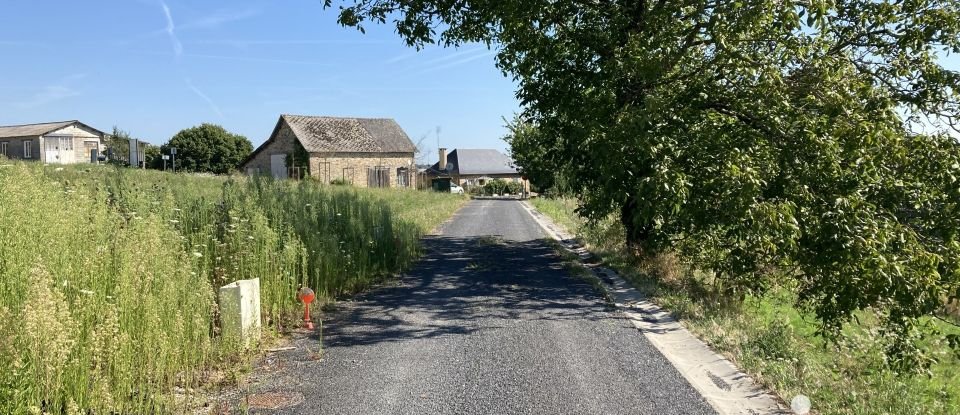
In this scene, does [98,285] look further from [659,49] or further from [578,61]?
[578,61]

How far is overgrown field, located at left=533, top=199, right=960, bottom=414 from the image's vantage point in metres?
4.87

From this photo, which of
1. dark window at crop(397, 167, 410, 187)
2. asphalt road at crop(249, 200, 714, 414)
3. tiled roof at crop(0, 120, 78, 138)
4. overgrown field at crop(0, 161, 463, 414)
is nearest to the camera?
overgrown field at crop(0, 161, 463, 414)

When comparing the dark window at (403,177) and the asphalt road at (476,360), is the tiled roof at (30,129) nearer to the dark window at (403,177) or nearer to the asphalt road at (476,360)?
the dark window at (403,177)

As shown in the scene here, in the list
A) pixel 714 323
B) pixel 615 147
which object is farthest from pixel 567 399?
pixel 615 147

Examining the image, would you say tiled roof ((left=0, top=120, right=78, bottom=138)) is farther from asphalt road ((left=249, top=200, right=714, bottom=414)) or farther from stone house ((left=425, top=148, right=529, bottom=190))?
asphalt road ((left=249, top=200, right=714, bottom=414))

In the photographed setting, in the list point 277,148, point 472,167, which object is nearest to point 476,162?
A: point 472,167

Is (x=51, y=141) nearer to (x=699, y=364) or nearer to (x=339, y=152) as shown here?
(x=339, y=152)

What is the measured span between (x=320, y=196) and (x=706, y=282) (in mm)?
6278

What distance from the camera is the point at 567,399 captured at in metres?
4.56

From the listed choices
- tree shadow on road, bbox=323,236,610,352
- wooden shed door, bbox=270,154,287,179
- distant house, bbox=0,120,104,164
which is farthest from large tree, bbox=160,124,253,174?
tree shadow on road, bbox=323,236,610,352

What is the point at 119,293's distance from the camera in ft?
13.7

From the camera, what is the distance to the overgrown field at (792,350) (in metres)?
4.87

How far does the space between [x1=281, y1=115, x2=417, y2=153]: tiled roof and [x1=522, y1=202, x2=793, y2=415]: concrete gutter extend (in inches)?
1450

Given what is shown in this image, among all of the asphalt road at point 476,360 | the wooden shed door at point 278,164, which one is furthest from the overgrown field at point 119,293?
the wooden shed door at point 278,164
